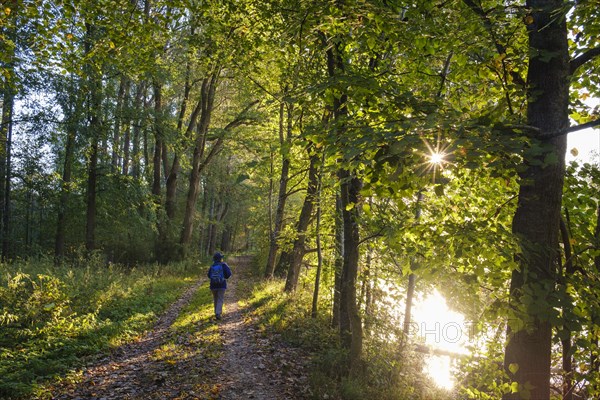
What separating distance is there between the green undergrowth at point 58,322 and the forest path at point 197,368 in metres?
0.38

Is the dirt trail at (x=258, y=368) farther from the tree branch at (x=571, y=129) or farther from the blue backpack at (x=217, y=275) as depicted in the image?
the tree branch at (x=571, y=129)

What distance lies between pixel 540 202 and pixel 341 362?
16.5ft

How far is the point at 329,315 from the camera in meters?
10.6

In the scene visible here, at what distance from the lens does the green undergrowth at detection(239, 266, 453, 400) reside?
6305 millimetres

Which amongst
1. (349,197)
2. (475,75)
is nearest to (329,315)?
(349,197)

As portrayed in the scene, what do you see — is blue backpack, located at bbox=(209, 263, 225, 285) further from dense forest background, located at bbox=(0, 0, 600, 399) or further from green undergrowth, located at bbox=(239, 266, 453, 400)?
dense forest background, located at bbox=(0, 0, 600, 399)

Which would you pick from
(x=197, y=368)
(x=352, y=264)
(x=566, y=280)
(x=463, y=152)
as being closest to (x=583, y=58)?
(x=463, y=152)

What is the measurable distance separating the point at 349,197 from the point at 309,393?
346 cm

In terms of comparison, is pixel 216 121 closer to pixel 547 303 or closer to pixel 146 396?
pixel 146 396

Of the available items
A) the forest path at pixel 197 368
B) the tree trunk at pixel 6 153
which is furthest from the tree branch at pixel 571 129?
the tree trunk at pixel 6 153

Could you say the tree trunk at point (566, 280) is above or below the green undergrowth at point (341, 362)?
above

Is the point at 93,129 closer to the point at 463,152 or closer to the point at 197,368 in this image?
the point at 197,368

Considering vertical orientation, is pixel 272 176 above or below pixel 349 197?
above

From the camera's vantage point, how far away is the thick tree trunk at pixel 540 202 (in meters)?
3.37
